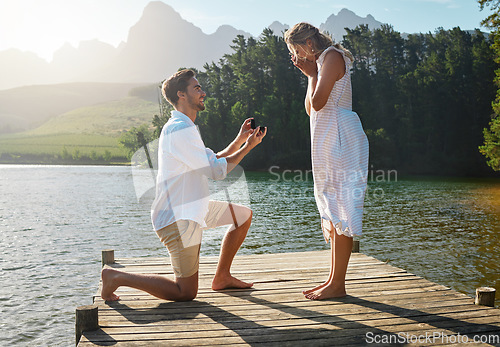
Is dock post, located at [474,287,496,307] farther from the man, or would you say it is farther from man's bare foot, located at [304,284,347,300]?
the man

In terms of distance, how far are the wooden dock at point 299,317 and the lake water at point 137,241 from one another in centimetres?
335

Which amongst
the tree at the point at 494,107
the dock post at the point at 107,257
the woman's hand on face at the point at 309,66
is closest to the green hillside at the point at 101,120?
the tree at the point at 494,107

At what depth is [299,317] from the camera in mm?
3855

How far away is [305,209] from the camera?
862 inches

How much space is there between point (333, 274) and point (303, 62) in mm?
1988

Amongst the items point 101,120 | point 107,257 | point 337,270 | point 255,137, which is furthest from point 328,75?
point 101,120

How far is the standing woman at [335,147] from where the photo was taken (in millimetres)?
4148

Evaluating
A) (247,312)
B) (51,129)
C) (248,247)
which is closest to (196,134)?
(247,312)

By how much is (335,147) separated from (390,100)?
62.5m

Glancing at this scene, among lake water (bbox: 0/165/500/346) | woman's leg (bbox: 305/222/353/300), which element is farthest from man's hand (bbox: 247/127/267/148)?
lake water (bbox: 0/165/500/346)

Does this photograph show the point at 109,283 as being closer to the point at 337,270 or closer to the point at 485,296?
the point at 337,270

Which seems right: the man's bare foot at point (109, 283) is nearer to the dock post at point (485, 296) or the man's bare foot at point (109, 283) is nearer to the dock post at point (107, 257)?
the dock post at point (107, 257)

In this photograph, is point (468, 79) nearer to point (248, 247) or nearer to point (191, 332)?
point (248, 247)

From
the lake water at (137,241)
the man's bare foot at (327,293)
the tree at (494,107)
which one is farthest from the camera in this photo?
the tree at (494,107)
